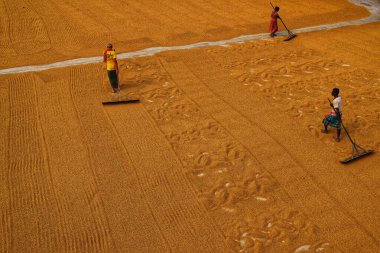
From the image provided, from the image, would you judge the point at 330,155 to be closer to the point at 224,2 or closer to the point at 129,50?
the point at 129,50

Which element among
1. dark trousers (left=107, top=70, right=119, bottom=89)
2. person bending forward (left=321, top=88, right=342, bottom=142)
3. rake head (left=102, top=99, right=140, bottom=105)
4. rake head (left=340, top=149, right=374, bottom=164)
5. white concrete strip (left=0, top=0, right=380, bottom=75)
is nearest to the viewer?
rake head (left=340, top=149, right=374, bottom=164)

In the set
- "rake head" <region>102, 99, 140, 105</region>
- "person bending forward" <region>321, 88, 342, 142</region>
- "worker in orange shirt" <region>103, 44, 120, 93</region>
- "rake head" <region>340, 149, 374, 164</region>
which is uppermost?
"worker in orange shirt" <region>103, 44, 120, 93</region>

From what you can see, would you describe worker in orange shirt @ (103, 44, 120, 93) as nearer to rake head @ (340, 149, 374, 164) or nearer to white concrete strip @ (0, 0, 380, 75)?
white concrete strip @ (0, 0, 380, 75)

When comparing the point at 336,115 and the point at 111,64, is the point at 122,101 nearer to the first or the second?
the point at 111,64

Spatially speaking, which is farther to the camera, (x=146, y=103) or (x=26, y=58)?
(x=26, y=58)

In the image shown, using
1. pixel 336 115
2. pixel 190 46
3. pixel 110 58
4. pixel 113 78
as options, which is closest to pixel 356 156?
pixel 336 115

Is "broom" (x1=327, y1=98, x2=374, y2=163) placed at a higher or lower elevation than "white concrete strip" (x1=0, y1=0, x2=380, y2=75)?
lower

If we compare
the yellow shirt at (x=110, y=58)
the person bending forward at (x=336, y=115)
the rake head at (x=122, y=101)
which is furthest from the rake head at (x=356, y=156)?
the yellow shirt at (x=110, y=58)

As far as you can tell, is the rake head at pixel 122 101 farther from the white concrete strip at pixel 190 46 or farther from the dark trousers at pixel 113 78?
the white concrete strip at pixel 190 46

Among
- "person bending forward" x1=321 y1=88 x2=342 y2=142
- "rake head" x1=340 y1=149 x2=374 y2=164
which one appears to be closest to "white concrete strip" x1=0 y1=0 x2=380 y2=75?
"person bending forward" x1=321 y1=88 x2=342 y2=142

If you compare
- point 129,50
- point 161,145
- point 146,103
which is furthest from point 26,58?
point 161,145

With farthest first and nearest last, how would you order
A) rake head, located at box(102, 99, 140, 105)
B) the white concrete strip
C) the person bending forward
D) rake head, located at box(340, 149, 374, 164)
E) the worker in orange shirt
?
the white concrete strip
the worker in orange shirt
rake head, located at box(102, 99, 140, 105)
the person bending forward
rake head, located at box(340, 149, 374, 164)
